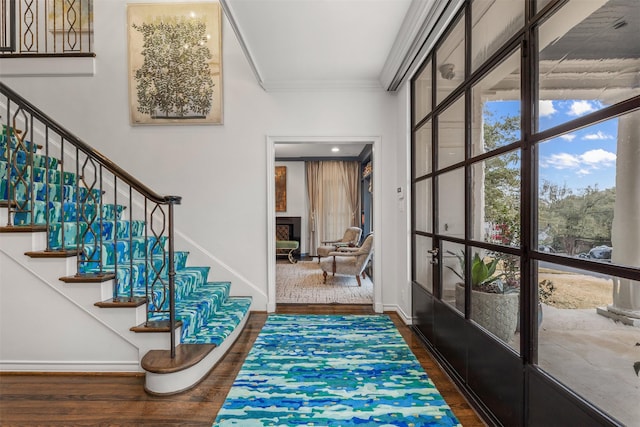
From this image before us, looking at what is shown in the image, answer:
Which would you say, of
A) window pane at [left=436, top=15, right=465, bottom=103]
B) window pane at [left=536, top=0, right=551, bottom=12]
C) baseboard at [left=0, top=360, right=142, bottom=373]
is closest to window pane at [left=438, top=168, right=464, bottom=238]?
window pane at [left=436, top=15, right=465, bottom=103]

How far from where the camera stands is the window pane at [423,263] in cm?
288

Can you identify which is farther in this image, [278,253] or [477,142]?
[278,253]

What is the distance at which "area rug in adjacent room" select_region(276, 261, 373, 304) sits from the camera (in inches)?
170

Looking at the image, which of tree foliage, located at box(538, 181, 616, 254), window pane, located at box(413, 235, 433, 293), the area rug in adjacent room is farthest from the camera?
the area rug in adjacent room

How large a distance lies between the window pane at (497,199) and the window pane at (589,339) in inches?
12.3

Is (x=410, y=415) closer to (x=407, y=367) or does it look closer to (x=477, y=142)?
(x=407, y=367)

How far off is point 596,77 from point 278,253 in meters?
7.12

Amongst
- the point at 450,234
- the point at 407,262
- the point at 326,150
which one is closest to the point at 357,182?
the point at 326,150

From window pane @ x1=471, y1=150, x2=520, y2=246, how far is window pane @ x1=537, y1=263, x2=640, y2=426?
0.31 meters

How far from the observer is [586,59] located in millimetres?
1185

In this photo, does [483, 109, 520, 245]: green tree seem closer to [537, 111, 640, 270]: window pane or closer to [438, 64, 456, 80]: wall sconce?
[537, 111, 640, 270]: window pane

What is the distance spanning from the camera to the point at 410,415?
6.13ft

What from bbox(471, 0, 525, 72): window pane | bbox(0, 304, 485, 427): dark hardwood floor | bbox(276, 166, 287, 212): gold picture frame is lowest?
bbox(0, 304, 485, 427): dark hardwood floor

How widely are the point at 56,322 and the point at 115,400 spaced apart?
A: 78cm
